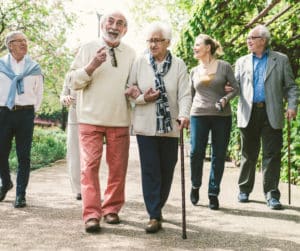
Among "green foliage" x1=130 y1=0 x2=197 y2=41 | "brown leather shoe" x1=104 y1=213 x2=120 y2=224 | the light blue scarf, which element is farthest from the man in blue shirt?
"green foliage" x1=130 y1=0 x2=197 y2=41

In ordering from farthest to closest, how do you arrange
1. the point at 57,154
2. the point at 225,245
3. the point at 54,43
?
the point at 54,43 → the point at 57,154 → the point at 225,245

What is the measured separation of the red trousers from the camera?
4664mm

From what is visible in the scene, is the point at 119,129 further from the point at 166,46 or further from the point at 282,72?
the point at 282,72

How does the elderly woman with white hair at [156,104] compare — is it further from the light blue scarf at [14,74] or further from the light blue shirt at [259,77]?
the light blue scarf at [14,74]

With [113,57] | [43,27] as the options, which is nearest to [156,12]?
[43,27]

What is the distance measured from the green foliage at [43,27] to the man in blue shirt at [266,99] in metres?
10.8

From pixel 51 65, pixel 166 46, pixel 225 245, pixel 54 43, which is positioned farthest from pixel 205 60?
pixel 54 43

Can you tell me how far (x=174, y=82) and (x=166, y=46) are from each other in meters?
0.34

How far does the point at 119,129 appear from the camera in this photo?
489 cm

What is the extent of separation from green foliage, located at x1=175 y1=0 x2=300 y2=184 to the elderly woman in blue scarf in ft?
12.3

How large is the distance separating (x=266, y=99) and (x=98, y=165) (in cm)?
228

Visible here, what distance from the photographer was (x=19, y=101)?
577cm

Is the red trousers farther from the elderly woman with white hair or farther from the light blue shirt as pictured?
the light blue shirt

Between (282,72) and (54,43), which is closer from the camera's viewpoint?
(282,72)
